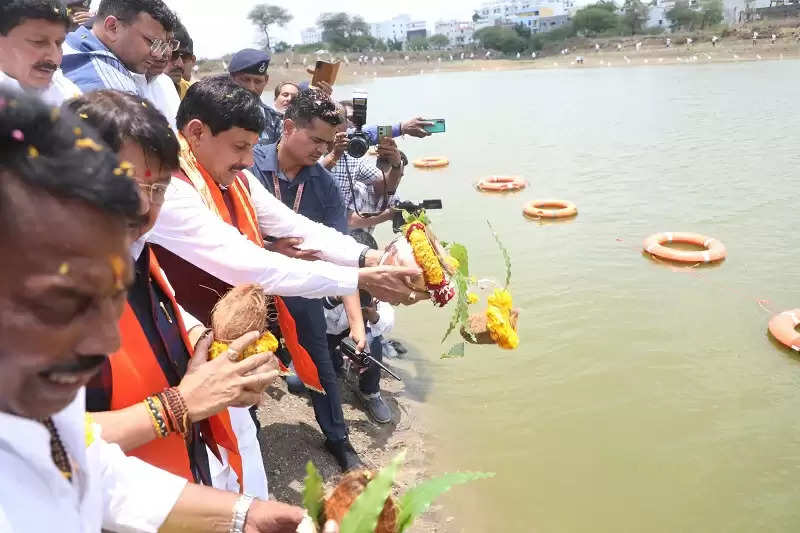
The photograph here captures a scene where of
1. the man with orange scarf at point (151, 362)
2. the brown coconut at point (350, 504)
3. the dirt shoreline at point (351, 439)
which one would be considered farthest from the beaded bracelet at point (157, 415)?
the dirt shoreline at point (351, 439)

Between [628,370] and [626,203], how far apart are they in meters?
6.19

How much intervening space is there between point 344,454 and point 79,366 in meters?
3.05

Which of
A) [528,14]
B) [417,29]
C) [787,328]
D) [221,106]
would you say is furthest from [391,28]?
[221,106]

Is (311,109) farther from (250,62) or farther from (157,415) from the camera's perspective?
(157,415)

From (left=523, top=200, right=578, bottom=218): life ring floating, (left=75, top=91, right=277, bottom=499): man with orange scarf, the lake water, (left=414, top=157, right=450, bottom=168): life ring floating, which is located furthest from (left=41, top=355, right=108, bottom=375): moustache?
(left=414, top=157, right=450, bottom=168): life ring floating

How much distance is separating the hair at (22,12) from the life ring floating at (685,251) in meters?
7.68

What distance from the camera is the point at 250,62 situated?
4.62m

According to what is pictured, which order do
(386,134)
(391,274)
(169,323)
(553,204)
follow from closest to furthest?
1. (169,323)
2. (391,274)
3. (386,134)
4. (553,204)

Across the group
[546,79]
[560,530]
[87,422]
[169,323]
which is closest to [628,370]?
[560,530]

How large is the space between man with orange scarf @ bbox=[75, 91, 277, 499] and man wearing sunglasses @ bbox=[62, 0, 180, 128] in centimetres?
193

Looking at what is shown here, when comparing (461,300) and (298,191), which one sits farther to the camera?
(298,191)

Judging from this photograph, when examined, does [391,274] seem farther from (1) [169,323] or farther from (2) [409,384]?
(2) [409,384]

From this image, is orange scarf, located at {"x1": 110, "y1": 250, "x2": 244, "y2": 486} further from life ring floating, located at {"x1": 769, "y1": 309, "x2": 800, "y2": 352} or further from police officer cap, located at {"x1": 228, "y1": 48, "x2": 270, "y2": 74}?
life ring floating, located at {"x1": 769, "y1": 309, "x2": 800, "y2": 352}

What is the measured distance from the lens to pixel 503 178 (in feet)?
42.6
